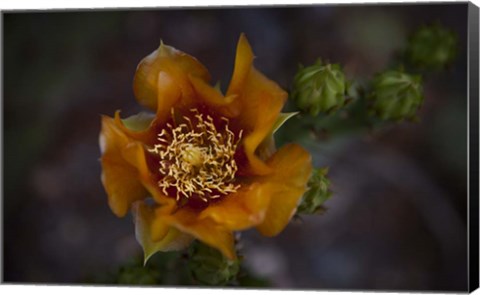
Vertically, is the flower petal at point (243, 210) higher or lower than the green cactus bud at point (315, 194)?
higher

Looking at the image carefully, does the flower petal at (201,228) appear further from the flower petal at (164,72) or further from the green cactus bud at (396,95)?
the green cactus bud at (396,95)

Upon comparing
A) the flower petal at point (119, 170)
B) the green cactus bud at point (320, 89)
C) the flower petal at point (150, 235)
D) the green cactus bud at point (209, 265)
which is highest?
the green cactus bud at point (320, 89)

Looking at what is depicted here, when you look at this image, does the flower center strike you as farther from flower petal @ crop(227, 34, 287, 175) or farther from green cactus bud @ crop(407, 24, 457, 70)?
green cactus bud @ crop(407, 24, 457, 70)

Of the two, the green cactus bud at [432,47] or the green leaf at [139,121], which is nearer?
the green leaf at [139,121]

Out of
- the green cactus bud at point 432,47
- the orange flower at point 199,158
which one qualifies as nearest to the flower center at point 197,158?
the orange flower at point 199,158

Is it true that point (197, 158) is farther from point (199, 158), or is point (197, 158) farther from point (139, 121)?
point (139, 121)

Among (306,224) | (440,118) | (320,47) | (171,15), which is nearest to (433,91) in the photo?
(440,118)

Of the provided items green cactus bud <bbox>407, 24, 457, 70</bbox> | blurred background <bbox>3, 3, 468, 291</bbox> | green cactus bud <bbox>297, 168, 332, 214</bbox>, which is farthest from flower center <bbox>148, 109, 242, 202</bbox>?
green cactus bud <bbox>407, 24, 457, 70</bbox>
